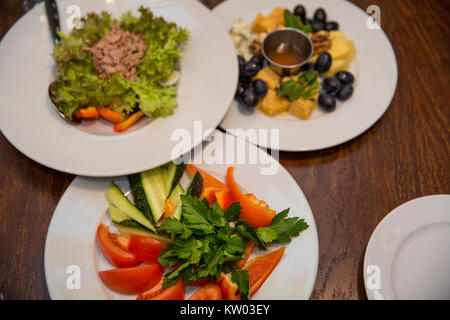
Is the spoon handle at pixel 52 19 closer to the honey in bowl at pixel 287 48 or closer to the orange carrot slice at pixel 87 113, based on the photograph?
the orange carrot slice at pixel 87 113

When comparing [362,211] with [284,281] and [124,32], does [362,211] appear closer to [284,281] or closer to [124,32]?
[284,281]

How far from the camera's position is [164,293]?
130 centimetres

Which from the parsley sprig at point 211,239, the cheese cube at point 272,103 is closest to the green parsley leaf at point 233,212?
the parsley sprig at point 211,239

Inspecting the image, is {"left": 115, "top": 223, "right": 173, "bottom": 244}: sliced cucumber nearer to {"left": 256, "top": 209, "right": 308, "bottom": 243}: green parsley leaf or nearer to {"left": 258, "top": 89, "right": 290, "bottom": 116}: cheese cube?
{"left": 256, "top": 209, "right": 308, "bottom": 243}: green parsley leaf

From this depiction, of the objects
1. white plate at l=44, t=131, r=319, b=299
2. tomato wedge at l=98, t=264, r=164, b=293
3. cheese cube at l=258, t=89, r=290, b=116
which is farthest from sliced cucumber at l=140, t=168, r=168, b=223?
cheese cube at l=258, t=89, r=290, b=116

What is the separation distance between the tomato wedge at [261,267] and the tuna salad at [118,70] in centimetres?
77

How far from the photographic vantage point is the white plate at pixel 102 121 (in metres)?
1.53

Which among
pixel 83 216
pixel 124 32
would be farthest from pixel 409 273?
pixel 124 32

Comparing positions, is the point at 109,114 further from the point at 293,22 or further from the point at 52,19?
the point at 293,22

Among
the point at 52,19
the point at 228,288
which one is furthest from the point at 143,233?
the point at 52,19

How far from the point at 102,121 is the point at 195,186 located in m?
0.65

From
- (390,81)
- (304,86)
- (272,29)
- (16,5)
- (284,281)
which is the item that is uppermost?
(16,5)

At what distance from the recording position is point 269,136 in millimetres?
1742
